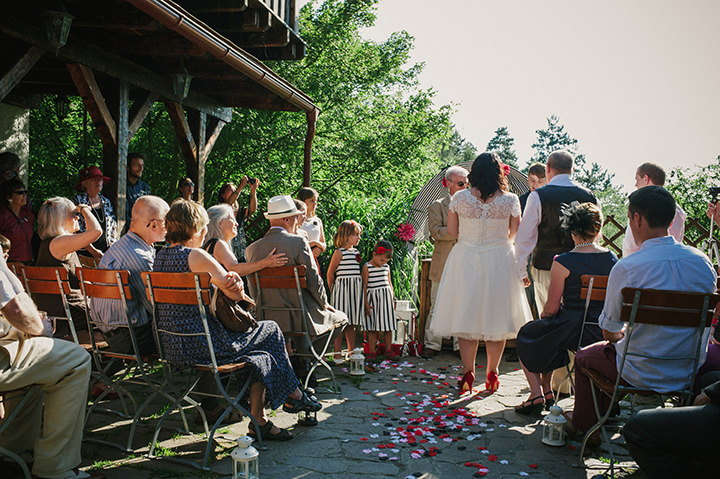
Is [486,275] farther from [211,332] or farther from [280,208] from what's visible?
[211,332]

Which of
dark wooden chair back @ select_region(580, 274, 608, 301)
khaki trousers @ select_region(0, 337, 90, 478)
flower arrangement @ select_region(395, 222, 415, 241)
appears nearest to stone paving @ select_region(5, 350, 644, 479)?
khaki trousers @ select_region(0, 337, 90, 478)

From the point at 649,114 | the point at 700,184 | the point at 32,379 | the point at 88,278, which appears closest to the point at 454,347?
the point at 88,278

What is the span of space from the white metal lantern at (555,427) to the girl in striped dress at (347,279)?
2.78 m

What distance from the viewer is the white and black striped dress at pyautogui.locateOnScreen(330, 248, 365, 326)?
6.38 meters

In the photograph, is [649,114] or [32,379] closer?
[32,379]

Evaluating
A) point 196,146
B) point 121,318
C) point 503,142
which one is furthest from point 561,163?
point 503,142

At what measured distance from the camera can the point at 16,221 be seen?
227 inches

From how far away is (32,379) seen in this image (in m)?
2.97

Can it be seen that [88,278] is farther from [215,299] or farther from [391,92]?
[391,92]

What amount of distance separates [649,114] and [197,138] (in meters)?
40.5

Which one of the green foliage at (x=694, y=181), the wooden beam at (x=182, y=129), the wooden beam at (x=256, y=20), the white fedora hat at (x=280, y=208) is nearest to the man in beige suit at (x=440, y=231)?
the white fedora hat at (x=280, y=208)

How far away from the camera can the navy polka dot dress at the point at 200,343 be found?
358cm

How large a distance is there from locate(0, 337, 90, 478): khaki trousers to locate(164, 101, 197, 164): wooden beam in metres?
5.35

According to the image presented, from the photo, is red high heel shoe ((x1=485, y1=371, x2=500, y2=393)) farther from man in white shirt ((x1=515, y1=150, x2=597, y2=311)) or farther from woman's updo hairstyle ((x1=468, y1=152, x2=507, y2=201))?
woman's updo hairstyle ((x1=468, y1=152, x2=507, y2=201))
